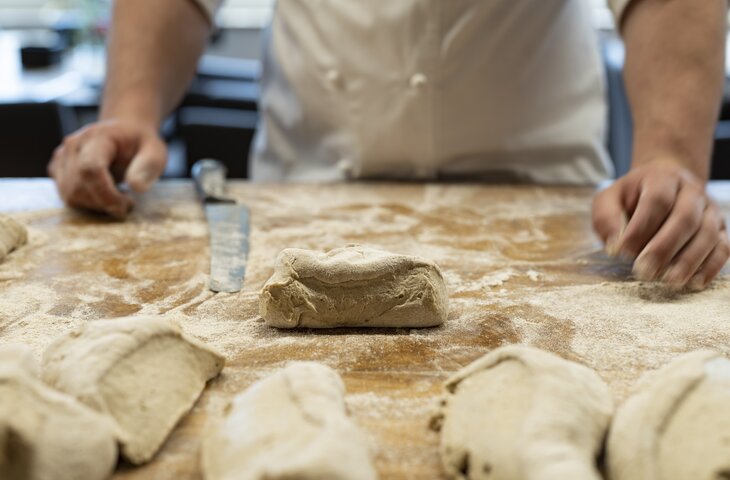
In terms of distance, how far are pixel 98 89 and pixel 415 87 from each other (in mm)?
3036

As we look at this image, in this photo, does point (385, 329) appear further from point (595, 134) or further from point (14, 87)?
point (14, 87)

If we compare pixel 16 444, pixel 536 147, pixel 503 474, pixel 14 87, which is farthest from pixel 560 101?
pixel 14 87

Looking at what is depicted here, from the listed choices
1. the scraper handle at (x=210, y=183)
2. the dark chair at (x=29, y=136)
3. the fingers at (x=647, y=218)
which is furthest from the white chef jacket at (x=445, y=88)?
the dark chair at (x=29, y=136)

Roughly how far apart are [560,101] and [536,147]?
0.53ft

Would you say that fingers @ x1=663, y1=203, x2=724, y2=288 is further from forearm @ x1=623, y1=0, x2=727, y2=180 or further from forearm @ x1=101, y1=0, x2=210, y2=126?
forearm @ x1=101, y1=0, x2=210, y2=126

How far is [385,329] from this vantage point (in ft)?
3.90

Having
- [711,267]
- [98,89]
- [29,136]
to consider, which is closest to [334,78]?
[711,267]

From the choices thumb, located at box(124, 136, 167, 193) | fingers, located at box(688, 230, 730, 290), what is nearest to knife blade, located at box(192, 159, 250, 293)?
thumb, located at box(124, 136, 167, 193)

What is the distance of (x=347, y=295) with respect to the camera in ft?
3.82

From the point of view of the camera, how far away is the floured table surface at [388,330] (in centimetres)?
100

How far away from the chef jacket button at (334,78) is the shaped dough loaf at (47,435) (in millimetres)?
1522

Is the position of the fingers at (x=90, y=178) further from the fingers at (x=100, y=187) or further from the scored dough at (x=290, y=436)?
the scored dough at (x=290, y=436)

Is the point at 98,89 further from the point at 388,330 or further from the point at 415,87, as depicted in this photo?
the point at 388,330

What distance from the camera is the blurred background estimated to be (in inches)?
141
